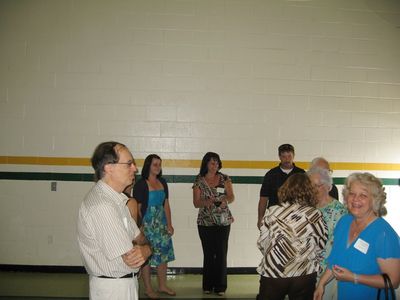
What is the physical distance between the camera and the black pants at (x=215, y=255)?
4355 mm

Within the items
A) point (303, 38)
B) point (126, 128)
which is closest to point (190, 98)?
point (126, 128)

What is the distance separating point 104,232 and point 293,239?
1196 mm

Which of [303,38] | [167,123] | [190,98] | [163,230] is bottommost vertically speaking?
[163,230]

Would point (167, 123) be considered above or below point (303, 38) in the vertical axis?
below

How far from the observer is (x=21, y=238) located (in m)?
5.16

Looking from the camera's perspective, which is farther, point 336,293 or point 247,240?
point 247,240

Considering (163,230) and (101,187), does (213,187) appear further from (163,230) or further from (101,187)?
(101,187)

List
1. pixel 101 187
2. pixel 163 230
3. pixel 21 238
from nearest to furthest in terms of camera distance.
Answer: pixel 101 187
pixel 163 230
pixel 21 238

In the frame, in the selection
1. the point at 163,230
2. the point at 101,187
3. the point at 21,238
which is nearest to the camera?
the point at 101,187

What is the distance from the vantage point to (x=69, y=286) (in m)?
4.64

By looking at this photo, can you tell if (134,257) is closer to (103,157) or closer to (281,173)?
(103,157)

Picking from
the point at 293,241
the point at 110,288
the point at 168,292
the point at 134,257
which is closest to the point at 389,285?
the point at 293,241

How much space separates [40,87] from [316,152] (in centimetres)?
391

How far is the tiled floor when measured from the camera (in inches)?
170
